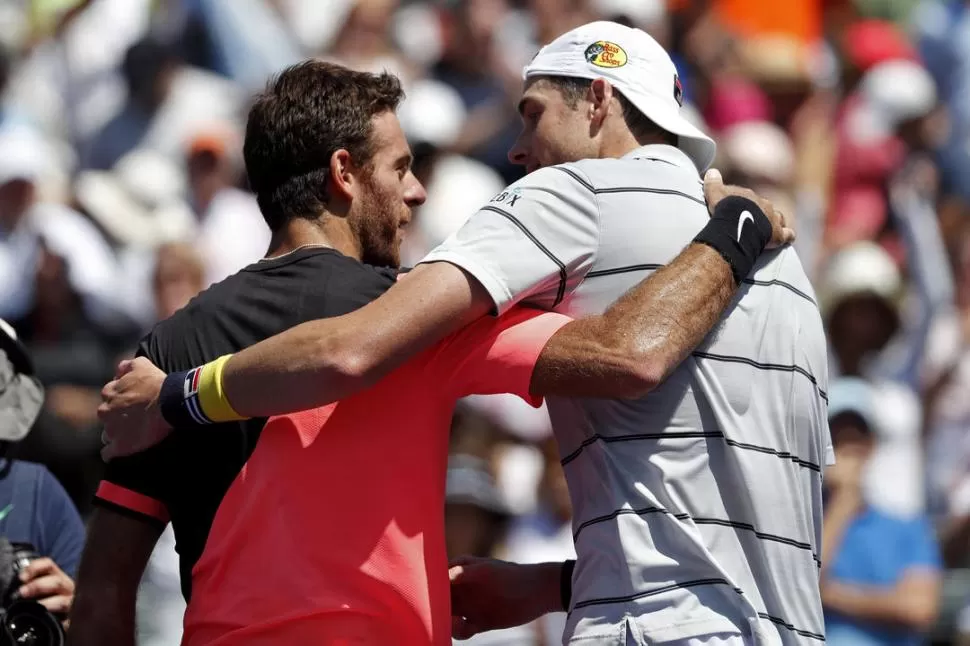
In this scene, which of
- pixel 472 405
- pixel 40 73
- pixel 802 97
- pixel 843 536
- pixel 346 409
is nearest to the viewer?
pixel 346 409

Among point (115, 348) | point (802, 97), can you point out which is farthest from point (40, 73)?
point (802, 97)

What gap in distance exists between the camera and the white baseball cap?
381 centimetres

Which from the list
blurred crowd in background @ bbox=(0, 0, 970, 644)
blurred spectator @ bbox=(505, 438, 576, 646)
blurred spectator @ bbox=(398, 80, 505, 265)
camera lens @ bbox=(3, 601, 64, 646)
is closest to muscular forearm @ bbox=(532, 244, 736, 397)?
camera lens @ bbox=(3, 601, 64, 646)

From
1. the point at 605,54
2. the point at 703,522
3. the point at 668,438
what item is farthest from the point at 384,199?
the point at 703,522

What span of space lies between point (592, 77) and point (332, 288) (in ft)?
2.84

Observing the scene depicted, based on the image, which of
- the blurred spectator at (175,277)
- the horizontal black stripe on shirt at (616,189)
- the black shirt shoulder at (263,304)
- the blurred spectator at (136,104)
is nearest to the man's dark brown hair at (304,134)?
the black shirt shoulder at (263,304)

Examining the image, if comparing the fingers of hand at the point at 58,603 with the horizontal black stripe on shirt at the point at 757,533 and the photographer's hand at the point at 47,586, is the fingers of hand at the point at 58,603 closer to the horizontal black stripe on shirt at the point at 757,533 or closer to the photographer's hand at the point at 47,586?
the photographer's hand at the point at 47,586

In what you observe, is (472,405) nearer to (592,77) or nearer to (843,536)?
(843,536)

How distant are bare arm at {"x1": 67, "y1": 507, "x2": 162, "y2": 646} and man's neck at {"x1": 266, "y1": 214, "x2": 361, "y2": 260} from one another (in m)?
0.69

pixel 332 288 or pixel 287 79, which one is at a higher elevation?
pixel 287 79

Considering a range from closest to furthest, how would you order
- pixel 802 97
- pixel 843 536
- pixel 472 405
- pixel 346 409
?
pixel 346 409
pixel 843 536
pixel 472 405
pixel 802 97

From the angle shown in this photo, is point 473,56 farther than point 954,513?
Yes

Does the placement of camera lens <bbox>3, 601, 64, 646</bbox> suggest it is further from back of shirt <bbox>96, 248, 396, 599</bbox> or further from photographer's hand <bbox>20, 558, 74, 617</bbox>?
back of shirt <bbox>96, 248, 396, 599</bbox>

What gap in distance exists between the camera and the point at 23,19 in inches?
386
